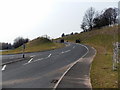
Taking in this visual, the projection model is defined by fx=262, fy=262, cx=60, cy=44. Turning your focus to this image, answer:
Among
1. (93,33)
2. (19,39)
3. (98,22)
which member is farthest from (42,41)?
(98,22)

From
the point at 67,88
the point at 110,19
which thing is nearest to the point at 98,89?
the point at 67,88

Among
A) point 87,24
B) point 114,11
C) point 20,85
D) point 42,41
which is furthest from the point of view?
point 87,24

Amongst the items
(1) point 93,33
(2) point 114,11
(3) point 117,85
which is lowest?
(3) point 117,85

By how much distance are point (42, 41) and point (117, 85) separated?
59463mm

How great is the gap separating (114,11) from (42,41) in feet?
189

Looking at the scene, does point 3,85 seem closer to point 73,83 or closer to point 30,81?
point 30,81

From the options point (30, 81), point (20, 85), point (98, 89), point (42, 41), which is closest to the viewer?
point (98, 89)

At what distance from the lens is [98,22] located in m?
124

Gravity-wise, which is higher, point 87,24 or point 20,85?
point 87,24

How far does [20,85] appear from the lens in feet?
48.5

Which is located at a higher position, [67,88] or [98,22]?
[98,22]

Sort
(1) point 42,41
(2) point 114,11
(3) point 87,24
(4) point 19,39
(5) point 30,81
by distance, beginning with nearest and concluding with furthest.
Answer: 1. (5) point 30,81
2. (1) point 42,41
3. (4) point 19,39
4. (2) point 114,11
5. (3) point 87,24

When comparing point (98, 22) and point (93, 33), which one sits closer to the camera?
point (93, 33)

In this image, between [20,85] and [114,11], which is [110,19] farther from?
[20,85]
